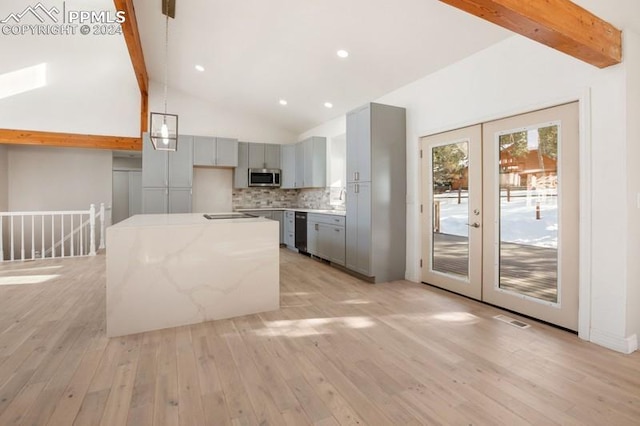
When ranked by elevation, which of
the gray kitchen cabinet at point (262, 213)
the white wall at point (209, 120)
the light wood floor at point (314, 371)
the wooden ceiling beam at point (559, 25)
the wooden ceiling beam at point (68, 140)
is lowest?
the light wood floor at point (314, 371)

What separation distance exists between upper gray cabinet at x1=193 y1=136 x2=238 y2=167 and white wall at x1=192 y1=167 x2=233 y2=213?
50 centimetres

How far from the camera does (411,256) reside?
14.3 ft

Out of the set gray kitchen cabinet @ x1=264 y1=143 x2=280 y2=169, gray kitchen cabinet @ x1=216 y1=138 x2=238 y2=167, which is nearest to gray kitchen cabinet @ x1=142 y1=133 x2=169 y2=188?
gray kitchen cabinet @ x1=216 y1=138 x2=238 y2=167

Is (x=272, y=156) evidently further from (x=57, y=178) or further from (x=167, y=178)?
(x=57, y=178)

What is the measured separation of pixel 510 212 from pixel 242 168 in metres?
5.41

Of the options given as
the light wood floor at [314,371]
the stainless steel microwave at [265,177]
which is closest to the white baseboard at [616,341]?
the light wood floor at [314,371]

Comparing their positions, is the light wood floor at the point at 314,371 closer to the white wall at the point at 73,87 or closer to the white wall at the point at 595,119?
the white wall at the point at 595,119

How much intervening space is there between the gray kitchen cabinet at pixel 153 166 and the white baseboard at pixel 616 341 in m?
6.60

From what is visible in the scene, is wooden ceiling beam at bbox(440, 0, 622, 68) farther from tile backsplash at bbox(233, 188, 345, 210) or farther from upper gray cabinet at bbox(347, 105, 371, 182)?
tile backsplash at bbox(233, 188, 345, 210)

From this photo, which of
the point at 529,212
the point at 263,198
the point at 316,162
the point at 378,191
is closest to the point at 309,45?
the point at 378,191

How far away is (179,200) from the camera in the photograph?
20.9ft

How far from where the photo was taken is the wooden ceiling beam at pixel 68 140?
577cm

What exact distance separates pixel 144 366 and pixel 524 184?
11.5 feet

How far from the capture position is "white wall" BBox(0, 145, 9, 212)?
20.8ft
